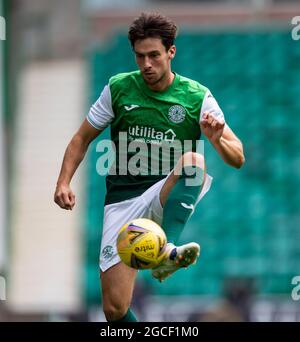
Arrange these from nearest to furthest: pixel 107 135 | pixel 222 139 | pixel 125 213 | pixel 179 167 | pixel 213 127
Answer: pixel 213 127 < pixel 222 139 < pixel 179 167 < pixel 125 213 < pixel 107 135

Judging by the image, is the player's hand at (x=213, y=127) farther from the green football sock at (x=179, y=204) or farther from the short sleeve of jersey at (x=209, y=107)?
the green football sock at (x=179, y=204)

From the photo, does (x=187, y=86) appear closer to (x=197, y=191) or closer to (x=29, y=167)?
(x=197, y=191)

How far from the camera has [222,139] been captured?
8945 mm

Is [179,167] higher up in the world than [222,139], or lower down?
lower down

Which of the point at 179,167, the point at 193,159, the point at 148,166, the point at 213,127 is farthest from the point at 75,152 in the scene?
the point at 213,127

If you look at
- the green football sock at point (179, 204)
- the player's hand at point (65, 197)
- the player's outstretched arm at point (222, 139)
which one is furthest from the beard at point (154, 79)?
the player's hand at point (65, 197)

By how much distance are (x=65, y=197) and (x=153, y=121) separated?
880mm

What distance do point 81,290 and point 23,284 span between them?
1463 mm

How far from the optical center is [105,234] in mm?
9562

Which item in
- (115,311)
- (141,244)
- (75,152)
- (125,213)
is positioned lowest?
(115,311)

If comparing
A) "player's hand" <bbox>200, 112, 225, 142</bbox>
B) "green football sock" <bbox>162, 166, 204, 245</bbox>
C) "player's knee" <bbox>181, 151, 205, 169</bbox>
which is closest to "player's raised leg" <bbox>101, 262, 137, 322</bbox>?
"green football sock" <bbox>162, 166, 204, 245</bbox>

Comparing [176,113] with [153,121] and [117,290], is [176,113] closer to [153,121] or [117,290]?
[153,121]

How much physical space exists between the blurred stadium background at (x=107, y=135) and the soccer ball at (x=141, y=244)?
472 inches

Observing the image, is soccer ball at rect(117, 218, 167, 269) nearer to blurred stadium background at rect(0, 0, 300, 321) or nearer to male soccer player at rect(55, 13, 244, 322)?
male soccer player at rect(55, 13, 244, 322)
